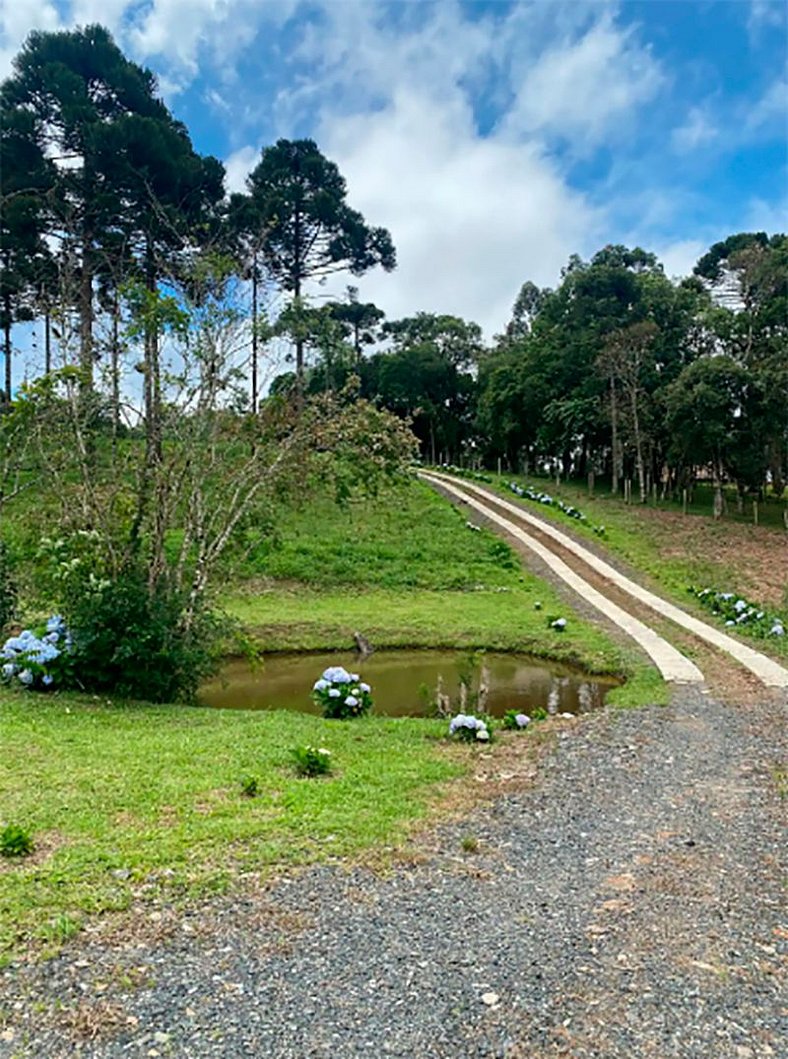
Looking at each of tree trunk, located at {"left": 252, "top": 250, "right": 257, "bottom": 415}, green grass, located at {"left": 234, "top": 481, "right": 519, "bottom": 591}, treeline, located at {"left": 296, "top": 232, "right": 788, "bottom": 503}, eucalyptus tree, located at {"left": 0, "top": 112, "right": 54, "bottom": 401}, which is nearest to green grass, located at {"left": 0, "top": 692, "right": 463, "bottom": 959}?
tree trunk, located at {"left": 252, "top": 250, "right": 257, "bottom": 415}

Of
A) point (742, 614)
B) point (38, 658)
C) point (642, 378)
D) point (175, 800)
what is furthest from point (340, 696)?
point (642, 378)

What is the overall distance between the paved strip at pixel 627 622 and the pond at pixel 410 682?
840 mm

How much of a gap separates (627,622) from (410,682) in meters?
4.65

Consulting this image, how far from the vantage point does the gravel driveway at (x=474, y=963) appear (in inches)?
105

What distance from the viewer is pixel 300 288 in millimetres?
28828

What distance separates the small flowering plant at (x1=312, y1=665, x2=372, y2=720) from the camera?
780cm

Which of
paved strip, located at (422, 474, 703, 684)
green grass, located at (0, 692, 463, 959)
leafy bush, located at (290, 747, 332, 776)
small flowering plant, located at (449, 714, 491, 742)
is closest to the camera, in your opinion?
green grass, located at (0, 692, 463, 959)

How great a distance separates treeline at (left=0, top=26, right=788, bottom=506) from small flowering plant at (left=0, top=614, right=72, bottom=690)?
2518 millimetres

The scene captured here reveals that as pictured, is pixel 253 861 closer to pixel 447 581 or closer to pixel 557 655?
pixel 557 655

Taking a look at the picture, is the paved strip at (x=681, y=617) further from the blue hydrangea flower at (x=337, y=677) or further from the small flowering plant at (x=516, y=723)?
the blue hydrangea flower at (x=337, y=677)

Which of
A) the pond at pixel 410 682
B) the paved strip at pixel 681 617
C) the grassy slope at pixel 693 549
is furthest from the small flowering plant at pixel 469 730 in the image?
the grassy slope at pixel 693 549

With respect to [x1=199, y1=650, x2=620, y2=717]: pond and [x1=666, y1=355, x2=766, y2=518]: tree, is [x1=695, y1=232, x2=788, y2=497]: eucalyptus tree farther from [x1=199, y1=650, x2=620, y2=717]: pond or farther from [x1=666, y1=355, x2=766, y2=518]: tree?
[x1=199, y1=650, x2=620, y2=717]: pond

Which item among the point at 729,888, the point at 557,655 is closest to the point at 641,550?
the point at 557,655

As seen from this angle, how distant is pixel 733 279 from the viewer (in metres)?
29.4
